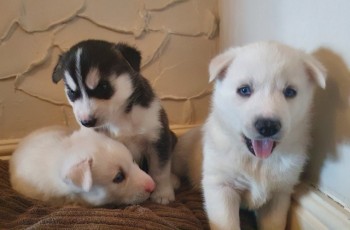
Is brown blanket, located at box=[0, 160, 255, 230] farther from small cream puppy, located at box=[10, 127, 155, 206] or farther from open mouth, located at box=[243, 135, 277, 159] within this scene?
open mouth, located at box=[243, 135, 277, 159]

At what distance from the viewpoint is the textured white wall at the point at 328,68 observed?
1259 millimetres

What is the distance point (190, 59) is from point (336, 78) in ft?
3.64

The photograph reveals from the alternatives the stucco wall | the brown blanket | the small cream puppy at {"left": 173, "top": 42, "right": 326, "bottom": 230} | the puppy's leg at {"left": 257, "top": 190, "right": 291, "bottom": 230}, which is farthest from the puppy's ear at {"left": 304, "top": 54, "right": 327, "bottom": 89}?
the stucco wall

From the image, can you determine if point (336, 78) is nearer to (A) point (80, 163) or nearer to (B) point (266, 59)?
(B) point (266, 59)

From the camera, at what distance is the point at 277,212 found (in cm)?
148

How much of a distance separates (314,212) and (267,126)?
0.43 metres

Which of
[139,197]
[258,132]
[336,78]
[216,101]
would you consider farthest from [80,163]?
[336,78]

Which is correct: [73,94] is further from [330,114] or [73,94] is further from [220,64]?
[330,114]

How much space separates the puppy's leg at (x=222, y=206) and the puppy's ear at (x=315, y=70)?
1.51 ft

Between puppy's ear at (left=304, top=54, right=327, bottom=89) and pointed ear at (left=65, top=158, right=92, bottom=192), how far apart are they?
0.79 meters

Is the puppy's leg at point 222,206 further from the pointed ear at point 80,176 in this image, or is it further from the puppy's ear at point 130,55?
the puppy's ear at point 130,55

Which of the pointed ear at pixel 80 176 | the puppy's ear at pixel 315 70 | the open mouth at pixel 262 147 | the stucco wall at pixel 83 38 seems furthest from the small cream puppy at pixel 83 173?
the puppy's ear at pixel 315 70

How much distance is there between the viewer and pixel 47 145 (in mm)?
1691

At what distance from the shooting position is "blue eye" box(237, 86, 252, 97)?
1.27 metres
